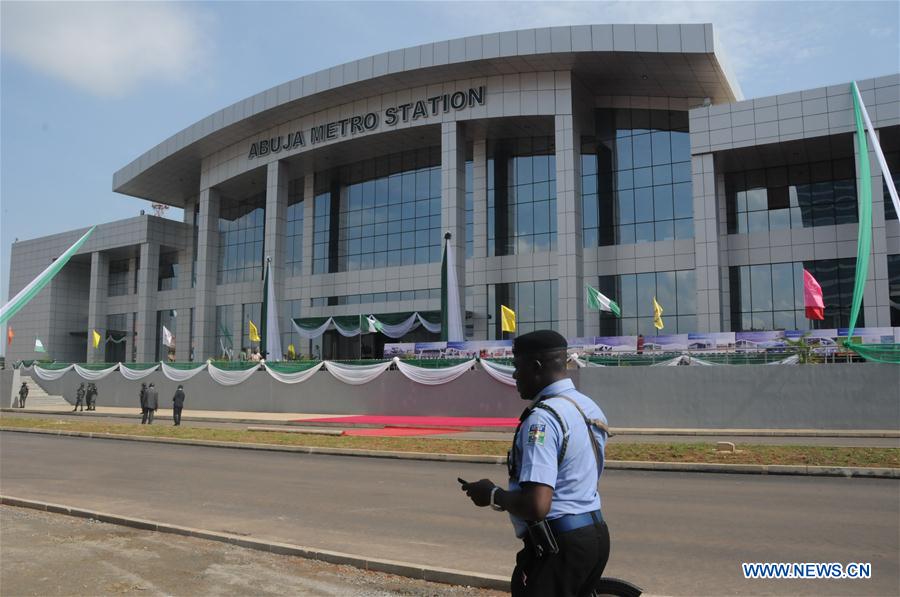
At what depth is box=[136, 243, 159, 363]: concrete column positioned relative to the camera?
197ft

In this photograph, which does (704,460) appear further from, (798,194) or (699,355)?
(798,194)

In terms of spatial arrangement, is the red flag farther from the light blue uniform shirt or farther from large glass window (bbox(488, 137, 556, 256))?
the light blue uniform shirt

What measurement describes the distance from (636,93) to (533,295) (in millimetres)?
13110

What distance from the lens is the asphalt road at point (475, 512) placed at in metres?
7.25

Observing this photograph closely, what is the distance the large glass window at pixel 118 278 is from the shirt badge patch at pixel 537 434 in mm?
69597

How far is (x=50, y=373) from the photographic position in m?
45.8

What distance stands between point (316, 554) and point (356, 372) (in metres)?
25.4

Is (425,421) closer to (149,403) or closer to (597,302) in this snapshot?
(149,403)

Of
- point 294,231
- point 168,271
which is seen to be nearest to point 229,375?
point 294,231

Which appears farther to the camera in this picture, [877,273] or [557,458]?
[877,273]

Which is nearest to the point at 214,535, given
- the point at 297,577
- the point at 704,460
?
the point at 297,577

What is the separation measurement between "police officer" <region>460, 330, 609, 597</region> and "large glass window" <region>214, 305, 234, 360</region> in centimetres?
5451

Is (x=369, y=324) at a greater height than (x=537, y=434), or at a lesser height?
greater

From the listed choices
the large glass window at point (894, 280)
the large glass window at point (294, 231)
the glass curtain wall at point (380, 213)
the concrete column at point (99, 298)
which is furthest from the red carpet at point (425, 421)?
the concrete column at point (99, 298)
